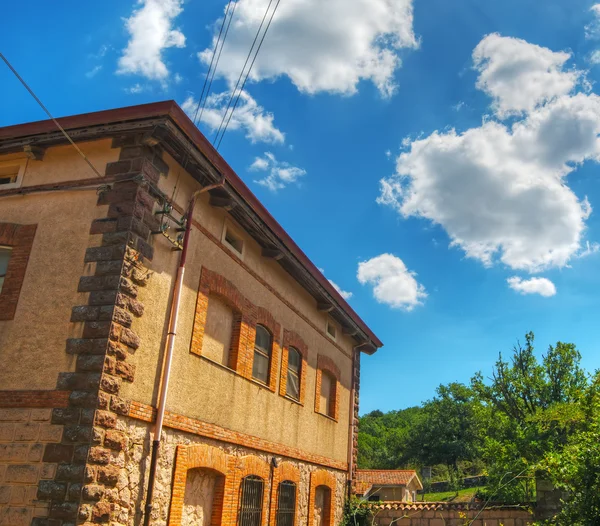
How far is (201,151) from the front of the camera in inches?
352

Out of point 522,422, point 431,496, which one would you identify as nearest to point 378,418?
point 431,496

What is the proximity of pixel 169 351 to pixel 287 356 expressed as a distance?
15.6 feet

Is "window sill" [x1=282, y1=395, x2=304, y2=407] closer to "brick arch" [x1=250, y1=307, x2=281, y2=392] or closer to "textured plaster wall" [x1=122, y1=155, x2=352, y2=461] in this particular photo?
"textured plaster wall" [x1=122, y1=155, x2=352, y2=461]

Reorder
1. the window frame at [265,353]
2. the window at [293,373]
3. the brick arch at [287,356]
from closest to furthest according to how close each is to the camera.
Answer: the window frame at [265,353]
the brick arch at [287,356]
the window at [293,373]

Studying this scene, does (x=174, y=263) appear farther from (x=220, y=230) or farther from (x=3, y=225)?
(x=3, y=225)

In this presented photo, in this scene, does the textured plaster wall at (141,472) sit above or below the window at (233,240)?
below

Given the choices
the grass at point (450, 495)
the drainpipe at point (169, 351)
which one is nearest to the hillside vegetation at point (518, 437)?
the grass at point (450, 495)

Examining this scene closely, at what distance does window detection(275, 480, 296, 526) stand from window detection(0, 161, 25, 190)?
772 centimetres

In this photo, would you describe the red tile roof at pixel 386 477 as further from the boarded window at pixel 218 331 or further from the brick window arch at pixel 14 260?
the brick window arch at pixel 14 260

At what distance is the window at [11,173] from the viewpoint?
891 centimetres

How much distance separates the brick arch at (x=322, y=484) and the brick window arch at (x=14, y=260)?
8277 millimetres

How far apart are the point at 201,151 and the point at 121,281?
8.33ft

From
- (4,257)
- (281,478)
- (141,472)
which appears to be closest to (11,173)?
(4,257)

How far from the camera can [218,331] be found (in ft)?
33.5
